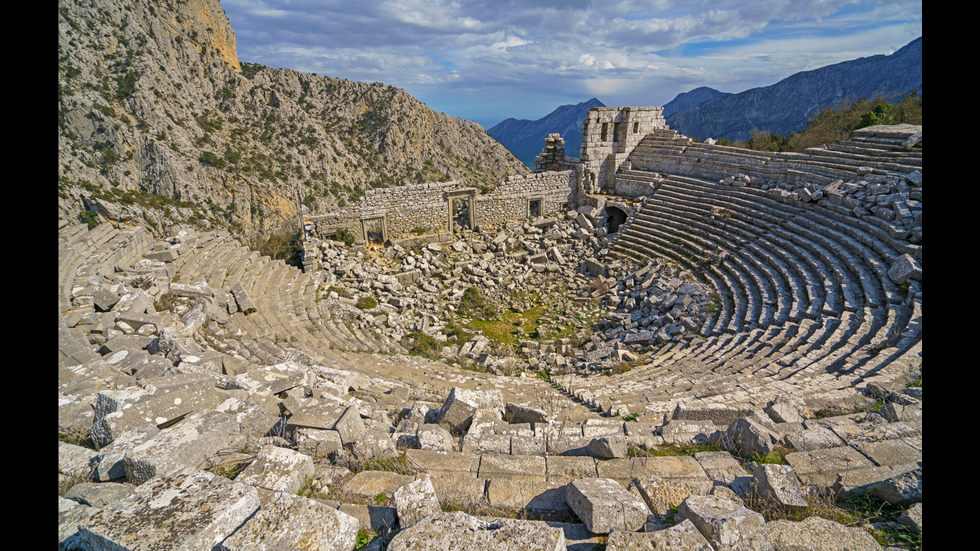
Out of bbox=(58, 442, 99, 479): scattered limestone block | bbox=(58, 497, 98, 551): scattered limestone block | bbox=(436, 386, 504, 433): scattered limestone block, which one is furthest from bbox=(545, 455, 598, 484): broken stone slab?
bbox=(58, 442, 99, 479): scattered limestone block

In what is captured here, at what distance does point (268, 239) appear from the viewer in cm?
1653

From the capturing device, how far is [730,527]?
2.67 meters

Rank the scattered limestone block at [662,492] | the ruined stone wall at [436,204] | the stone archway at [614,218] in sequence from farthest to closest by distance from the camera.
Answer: the stone archway at [614,218]
the ruined stone wall at [436,204]
the scattered limestone block at [662,492]

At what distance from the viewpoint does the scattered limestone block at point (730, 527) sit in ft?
8.68

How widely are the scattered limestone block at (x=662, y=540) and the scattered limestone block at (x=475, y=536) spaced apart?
34cm

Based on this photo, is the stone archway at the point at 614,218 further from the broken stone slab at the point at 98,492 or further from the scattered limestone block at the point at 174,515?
the broken stone slab at the point at 98,492

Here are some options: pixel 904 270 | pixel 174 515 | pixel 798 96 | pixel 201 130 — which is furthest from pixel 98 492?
pixel 798 96

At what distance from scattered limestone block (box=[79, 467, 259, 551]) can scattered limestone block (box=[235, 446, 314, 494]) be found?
1.45 feet

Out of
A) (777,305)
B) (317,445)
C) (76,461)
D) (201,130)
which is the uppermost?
(201,130)

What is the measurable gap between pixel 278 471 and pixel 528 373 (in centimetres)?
734

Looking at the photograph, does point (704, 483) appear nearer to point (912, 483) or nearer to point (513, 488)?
point (912, 483)

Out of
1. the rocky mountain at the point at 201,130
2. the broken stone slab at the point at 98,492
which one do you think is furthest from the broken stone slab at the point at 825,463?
the rocky mountain at the point at 201,130

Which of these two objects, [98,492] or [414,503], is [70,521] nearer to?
[98,492]

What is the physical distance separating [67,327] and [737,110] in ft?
324
